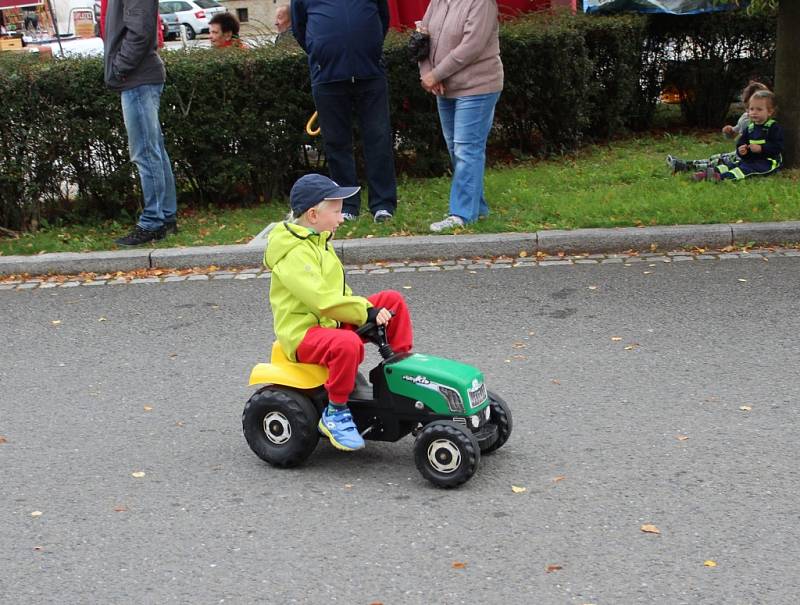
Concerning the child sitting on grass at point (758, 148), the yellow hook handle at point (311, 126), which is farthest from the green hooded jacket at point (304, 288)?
the child sitting on grass at point (758, 148)

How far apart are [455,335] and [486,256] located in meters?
1.78

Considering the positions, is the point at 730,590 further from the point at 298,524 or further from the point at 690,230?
the point at 690,230

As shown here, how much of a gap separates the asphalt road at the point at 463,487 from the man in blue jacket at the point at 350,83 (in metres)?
2.12

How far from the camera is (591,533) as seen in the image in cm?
400

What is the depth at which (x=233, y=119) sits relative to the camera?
9336 millimetres

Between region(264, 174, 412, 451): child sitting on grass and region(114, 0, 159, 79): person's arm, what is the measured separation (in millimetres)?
4028

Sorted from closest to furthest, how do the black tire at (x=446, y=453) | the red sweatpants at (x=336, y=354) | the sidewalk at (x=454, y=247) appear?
the black tire at (x=446, y=453)
the red sweatpants at (x=336, y=354)
the sidewalk at (x=454, y=247)

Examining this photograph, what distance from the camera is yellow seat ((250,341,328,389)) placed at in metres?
4.59

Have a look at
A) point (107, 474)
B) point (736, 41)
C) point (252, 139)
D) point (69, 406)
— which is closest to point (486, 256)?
point (252, 139)

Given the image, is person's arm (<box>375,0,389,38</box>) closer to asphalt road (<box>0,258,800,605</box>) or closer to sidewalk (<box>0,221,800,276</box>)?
sidewalk (<box>0,221,800,276</box>)

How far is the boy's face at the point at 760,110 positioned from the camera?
9586mm

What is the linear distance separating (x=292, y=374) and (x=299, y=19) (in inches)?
192

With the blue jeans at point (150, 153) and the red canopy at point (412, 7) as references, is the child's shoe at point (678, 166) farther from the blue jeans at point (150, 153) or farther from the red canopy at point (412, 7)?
the blue jeans at point (150, 153)

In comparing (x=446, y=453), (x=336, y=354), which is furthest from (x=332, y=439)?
(x=446, y=453)
